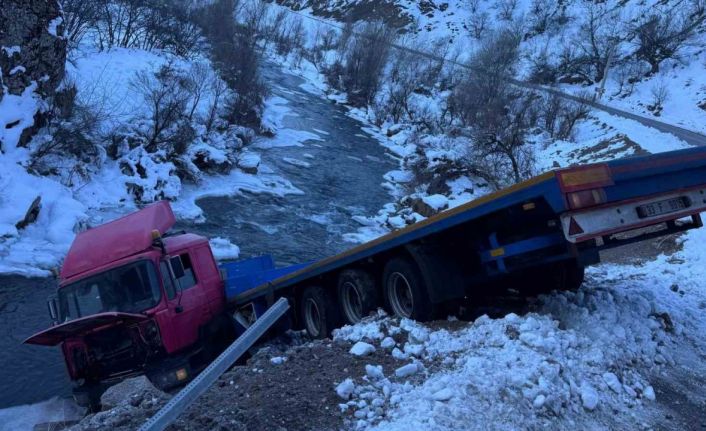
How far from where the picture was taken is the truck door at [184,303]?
8062mm

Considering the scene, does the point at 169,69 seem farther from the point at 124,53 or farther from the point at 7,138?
the point at 7,138

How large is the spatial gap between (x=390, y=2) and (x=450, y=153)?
146 feet

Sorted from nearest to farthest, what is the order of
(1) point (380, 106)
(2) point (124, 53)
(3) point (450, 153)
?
1. (3) point (450, 153)
2. (2) point (124, 53)
3. (1) point (380, 106)

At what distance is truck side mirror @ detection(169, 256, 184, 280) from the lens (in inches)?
320

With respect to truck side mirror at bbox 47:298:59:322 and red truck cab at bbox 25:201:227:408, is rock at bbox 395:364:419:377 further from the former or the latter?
truck side mirror at bbox 47:298:59:322

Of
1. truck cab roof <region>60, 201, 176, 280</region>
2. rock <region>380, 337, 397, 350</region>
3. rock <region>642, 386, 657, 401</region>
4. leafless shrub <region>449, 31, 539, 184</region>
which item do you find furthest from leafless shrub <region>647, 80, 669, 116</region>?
rock <region>380, 337, 397, 350</region>

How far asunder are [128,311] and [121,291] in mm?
305

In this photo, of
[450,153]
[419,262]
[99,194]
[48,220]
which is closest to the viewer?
[419,262]

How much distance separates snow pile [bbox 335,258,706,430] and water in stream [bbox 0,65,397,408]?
6748mm

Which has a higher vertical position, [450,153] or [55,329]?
[450,153]

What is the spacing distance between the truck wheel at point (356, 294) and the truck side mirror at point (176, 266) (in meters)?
2.27

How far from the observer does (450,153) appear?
26.6 meters

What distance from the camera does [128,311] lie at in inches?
309

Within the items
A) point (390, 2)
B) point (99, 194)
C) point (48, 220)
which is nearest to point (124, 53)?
point (99, 194)
